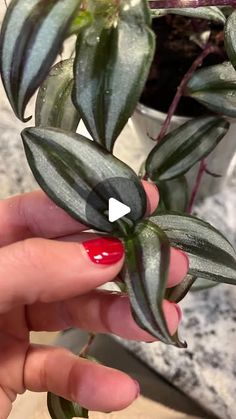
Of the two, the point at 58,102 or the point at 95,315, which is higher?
the point at 58,102

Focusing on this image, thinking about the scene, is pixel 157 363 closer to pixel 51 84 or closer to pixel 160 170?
pixel 160 170

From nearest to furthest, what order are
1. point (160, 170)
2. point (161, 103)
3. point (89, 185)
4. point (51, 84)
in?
1. point (89, 185)
2. point (51, 84)
3. point (160, 170)
4. point (161, 103)

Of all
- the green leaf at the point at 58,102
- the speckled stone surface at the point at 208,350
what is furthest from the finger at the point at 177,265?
the speckled stone surface at the point at 208,350

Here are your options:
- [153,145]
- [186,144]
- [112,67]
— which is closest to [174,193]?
[186,144]

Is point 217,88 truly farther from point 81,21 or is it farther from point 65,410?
point 65,410

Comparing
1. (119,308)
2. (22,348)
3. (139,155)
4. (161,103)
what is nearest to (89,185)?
(119,308)

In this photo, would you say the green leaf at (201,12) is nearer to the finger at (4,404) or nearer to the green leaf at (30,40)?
the green leaf at (30,40)
